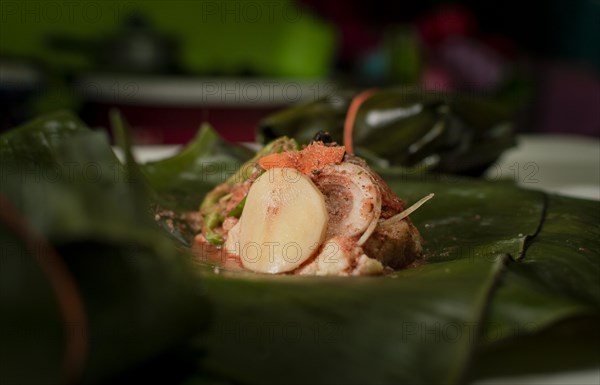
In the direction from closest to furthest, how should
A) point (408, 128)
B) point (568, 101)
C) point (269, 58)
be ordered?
point (408, 128) < point (568, 101) < point (269, 58)

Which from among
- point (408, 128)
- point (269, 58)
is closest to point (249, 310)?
point (408, 128)

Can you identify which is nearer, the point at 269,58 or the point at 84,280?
the point at 84,280

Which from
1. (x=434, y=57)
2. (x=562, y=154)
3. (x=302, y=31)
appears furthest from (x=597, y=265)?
(x=302, y=31)

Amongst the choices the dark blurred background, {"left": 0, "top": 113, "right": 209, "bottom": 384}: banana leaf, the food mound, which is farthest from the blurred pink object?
{"left": 0, "top": 113, "right": 209, "bottom": 384}: banana leaf

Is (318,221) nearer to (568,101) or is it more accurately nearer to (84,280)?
(84,280)

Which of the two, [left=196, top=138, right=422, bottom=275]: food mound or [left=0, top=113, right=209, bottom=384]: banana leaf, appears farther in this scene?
[left=196, top=138, right=422, bottom=275]: food mound

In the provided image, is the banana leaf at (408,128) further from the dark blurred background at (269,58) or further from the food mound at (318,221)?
the dark blurred background at (269,58)

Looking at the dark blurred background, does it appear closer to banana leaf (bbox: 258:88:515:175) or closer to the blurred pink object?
the blurred pink object

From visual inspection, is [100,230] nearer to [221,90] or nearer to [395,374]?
[395,374]
